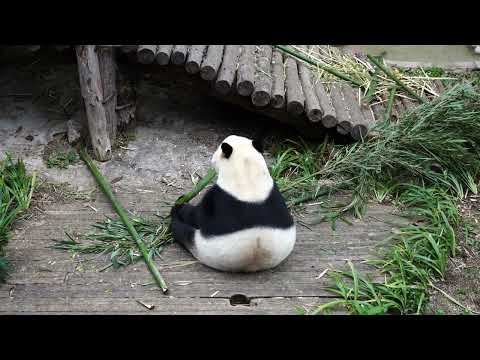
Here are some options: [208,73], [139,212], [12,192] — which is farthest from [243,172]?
[12,192]

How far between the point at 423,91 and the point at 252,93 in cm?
213

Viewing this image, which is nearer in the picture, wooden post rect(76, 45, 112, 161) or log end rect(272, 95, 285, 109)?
wooden post rect(76, 45, 112, 161)

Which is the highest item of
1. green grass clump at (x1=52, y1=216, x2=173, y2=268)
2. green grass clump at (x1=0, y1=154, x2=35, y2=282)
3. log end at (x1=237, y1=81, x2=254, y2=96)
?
log end at (x1=237, y1=81, x2=254, y2=96)

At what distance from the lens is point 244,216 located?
3.46 m

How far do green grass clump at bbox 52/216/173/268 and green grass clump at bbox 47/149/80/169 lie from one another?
97cm

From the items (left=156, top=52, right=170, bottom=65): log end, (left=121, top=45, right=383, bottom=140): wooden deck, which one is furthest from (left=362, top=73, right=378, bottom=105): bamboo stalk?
(left=156, top=52, right=170, bottom=65): log end

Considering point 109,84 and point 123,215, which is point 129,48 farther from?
point 123,215

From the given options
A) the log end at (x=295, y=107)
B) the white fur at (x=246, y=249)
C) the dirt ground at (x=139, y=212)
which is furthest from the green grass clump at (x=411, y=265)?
the log end at (x=295, y=107)

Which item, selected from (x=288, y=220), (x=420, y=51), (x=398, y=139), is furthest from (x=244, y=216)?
(x=420, y=51)

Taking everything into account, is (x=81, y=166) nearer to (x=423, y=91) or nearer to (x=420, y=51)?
(x=423, y=91)

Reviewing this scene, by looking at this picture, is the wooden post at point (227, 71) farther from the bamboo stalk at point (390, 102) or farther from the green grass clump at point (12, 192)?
the green grass clump at point (12, 192)

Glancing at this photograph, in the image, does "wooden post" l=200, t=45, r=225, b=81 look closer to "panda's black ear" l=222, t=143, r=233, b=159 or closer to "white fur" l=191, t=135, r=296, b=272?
"white fur" l=191, t=135, r=296, b=272

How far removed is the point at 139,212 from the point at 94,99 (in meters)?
1.15

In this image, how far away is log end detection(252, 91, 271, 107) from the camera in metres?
4.84
